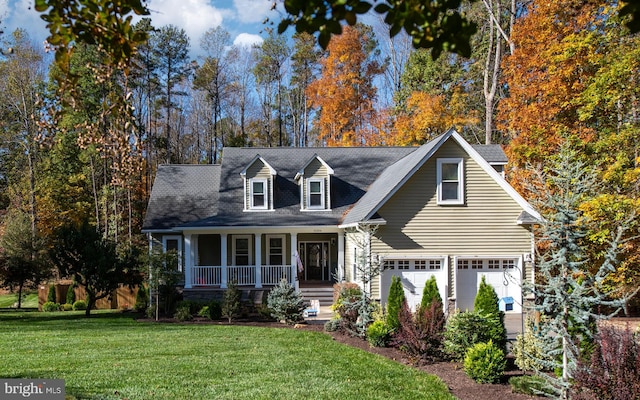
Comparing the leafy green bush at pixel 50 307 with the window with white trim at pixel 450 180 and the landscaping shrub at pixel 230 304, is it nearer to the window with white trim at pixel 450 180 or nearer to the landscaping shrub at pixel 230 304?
the landscaping shrub at pixel 230 304

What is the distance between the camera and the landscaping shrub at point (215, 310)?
59.1 ft

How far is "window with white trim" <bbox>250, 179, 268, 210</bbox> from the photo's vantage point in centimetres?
2200

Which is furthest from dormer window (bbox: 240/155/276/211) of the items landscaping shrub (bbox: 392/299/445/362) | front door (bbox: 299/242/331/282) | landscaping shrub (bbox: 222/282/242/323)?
landscaping shrub (bbox: 392/299/445/362)

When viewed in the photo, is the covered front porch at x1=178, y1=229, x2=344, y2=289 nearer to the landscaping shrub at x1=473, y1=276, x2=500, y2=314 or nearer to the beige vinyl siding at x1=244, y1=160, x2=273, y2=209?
the beige vinyl siding at x1=244, y1=160, x2=273, y2=209

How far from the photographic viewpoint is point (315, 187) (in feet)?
72.8

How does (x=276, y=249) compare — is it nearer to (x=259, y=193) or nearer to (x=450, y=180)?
(x=259, y=193)

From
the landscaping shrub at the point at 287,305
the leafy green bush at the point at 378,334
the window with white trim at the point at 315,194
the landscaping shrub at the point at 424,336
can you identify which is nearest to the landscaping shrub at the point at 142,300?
the landscaping shrub at the point at 287,305

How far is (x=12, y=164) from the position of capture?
120ft

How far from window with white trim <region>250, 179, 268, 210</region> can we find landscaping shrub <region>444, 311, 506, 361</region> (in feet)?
41.0

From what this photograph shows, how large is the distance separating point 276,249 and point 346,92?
13.9m

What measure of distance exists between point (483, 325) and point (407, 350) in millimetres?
1723

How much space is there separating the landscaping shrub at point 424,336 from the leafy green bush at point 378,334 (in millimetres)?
897

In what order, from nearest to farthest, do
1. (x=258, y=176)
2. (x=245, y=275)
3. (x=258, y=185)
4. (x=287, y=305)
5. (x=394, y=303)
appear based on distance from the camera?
(x=394, y=303)
(x=287, y=305)
(x=245, y=275)
(x=258, y=176)
(x=258, y=185)

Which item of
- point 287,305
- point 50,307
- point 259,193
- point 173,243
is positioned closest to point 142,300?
point 173,243
